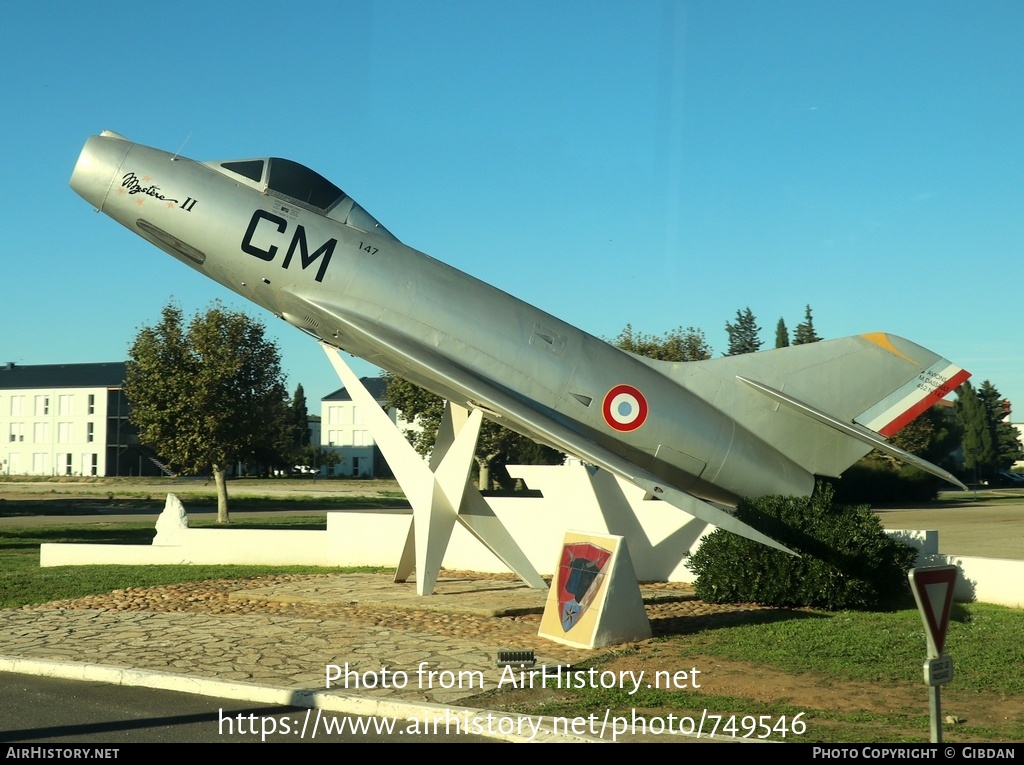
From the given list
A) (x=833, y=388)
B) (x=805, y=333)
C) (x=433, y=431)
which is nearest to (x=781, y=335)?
(x=805, y=333)

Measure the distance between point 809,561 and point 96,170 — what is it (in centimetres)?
1088

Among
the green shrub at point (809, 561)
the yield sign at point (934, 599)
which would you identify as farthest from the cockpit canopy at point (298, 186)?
the yield sign at point (934, 599)

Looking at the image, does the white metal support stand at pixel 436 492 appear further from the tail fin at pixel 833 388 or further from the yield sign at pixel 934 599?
the yield sign at pixel 934 599

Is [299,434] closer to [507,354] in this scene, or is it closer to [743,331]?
[743,331]

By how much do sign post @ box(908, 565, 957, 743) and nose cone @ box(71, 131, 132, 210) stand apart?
1094 centimetres

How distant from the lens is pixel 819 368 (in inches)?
535

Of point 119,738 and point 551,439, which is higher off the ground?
point 551,439

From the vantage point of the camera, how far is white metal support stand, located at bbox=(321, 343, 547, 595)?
13.2 m

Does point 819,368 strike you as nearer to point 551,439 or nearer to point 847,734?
point 551,439

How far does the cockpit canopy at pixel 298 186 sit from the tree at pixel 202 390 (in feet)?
70.0

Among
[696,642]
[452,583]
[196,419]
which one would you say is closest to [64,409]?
[196,419]

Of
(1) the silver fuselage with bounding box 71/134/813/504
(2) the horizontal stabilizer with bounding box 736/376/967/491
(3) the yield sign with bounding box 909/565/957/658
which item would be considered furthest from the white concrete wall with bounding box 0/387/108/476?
(3) the yield sign with bounding box 909/565/957/658

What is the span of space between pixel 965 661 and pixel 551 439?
506 centimetres

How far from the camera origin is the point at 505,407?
11609mm
